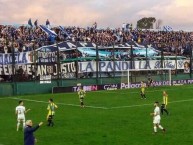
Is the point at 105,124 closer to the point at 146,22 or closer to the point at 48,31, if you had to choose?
the point at 48,31

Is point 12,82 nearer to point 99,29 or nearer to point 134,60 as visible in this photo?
point 134,60

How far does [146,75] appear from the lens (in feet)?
226

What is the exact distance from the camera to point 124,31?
89938 millimetres

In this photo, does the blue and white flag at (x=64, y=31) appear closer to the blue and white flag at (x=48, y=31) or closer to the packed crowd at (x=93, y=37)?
the packed crowd at (x=93, y=37)

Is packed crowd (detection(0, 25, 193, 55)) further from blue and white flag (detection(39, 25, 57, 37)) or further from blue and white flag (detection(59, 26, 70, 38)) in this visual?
blue and white flag (detection(39, 25, 57, 37))

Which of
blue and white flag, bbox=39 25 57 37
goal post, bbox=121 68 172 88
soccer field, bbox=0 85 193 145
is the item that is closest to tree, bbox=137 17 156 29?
goal post, bbox=121 68 172 88

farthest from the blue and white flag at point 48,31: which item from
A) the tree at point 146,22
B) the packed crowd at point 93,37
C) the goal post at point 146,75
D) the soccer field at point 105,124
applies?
the tree at point 146,22

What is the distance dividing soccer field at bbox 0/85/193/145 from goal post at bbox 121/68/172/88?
64.1 feet

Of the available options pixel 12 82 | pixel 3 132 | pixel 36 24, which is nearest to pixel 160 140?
pixel 3 132

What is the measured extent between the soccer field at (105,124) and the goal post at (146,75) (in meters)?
19.5

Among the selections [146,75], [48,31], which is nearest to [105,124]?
[146,75]

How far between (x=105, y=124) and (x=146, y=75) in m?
40.2

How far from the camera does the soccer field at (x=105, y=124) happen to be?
76.6 feet

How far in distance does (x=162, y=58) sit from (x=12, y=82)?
2674 cm
